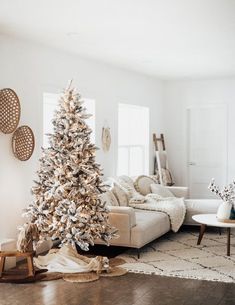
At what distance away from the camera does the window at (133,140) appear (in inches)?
351

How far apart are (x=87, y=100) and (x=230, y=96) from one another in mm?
3254

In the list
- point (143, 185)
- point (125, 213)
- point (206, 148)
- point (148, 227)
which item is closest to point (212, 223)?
point (148, 227)

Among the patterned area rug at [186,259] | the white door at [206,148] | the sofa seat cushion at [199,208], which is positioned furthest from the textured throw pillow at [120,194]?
the white door at [206,148]

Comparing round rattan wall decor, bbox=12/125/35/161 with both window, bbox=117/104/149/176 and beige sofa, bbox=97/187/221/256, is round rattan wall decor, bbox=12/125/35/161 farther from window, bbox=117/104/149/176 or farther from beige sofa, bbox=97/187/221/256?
window, bbox=117/104/149/176

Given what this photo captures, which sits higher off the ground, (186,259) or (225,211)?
(225,211)

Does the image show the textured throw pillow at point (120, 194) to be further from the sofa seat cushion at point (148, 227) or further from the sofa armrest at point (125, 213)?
the sofa armrest at point (125, 213)

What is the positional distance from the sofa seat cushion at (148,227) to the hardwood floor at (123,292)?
84 centimetres

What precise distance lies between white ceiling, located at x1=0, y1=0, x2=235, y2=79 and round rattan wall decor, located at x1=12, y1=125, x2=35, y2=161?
1086 millimetres

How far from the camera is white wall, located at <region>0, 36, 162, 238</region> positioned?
5.87m

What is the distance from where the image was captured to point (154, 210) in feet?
23.9

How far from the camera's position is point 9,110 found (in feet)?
19.1

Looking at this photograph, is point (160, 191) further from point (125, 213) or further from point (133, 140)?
point (125, 213)

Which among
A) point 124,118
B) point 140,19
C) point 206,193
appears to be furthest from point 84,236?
point 206,193

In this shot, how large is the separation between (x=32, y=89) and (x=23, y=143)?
0.71m
